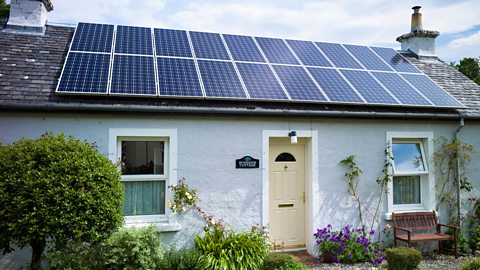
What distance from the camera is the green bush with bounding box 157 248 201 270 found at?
6.30 meters

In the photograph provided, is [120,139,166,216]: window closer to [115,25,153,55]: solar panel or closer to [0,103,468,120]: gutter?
[0,103,468,120]: gutter

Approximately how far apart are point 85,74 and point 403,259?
23.9 ft

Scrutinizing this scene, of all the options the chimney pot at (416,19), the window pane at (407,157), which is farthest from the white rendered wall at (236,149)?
the chimney pot at (416,19)

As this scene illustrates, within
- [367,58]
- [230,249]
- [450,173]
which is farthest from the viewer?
[367,58]

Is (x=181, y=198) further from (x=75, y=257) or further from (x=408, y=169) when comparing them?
(x=408, y=169)

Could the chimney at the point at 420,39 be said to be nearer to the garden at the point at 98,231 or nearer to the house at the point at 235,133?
the house at the point at 235,133

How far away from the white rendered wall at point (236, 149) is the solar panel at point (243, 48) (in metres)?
2.06

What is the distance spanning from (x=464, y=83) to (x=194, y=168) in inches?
352

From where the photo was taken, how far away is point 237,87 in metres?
7.85

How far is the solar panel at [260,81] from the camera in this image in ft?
25.6

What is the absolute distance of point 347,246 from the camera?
7.74 metres

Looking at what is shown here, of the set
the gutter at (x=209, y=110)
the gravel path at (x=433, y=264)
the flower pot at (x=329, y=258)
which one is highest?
the gutter at (x=209, y=110)

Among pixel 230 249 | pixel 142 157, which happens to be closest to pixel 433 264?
pixel 230 249

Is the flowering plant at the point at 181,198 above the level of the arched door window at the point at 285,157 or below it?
below
